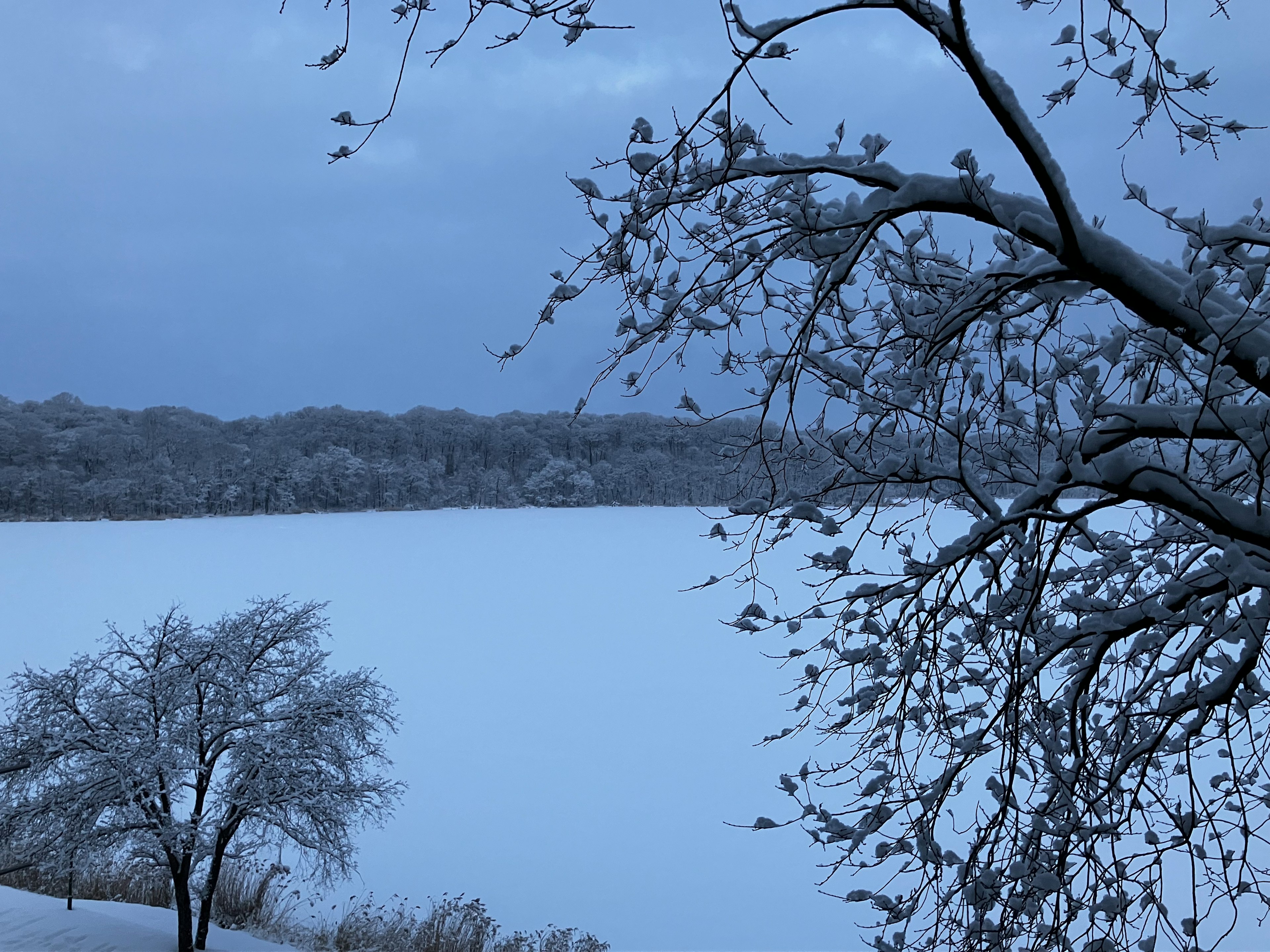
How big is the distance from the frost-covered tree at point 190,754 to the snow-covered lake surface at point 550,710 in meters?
2.91

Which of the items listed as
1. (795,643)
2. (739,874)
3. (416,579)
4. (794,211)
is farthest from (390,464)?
(794,211)

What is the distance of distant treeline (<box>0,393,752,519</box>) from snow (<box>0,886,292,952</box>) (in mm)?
42554

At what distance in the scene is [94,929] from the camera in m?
7.60

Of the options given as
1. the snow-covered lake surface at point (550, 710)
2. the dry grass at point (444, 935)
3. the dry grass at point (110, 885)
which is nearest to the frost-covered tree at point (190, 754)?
the dry grass at point (444, 935)

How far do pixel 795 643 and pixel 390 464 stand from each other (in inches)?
1548

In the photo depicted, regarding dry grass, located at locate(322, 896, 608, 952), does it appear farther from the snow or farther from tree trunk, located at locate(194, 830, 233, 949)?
tree trunk, located at locate(194, 830, 233, 949)

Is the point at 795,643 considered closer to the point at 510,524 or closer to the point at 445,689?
the point at 445,689

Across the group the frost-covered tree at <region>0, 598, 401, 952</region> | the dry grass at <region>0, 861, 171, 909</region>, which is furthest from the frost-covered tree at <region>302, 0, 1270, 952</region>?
the dry grass at <region>0, 861, 171, 909</region>

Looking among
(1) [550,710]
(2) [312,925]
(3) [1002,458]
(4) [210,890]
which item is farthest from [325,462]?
(3) [1002,458]

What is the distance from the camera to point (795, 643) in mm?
27172

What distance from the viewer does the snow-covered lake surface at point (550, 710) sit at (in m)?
10.3

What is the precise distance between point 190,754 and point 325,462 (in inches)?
2001

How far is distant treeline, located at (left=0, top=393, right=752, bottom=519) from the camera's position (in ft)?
167

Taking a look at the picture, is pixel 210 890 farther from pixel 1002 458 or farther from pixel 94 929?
pixel 1002 458
